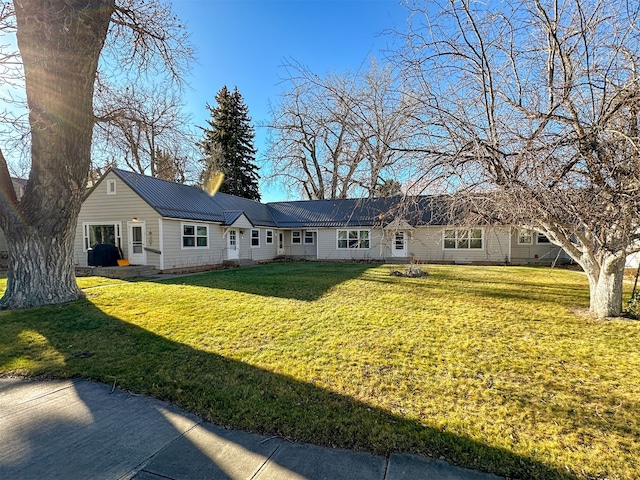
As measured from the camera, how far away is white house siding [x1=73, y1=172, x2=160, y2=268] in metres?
13.8

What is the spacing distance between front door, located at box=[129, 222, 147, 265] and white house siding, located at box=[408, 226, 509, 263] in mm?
13477

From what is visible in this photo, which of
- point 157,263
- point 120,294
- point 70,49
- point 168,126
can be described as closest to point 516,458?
point 120,294

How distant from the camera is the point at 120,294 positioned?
28.5 feet

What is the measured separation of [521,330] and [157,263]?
13271mm

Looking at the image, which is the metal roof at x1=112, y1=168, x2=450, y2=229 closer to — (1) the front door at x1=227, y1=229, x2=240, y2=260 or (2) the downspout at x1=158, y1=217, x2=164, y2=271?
(2) the downspout at x1=158, y1=217, x2=164, y2=271

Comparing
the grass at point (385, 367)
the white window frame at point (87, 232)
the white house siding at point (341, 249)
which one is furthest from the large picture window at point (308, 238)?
the grass at point (385, 367)

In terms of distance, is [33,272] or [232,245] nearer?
[33,272]

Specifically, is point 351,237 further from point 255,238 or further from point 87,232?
point 87,232

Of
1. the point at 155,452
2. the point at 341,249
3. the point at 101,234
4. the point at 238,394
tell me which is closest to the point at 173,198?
the point at 101,234

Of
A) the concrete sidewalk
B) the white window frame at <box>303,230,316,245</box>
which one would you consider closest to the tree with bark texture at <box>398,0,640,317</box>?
the concrete sidewalk

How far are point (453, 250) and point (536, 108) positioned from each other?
1445cm

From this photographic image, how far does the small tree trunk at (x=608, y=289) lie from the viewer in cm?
582

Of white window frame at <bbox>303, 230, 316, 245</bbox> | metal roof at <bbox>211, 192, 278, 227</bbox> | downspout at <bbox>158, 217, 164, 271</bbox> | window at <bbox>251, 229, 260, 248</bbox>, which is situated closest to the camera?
downspout at <bbox>158, 217, 164, 271</bbox>

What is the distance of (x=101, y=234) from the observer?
14914 millimetres
